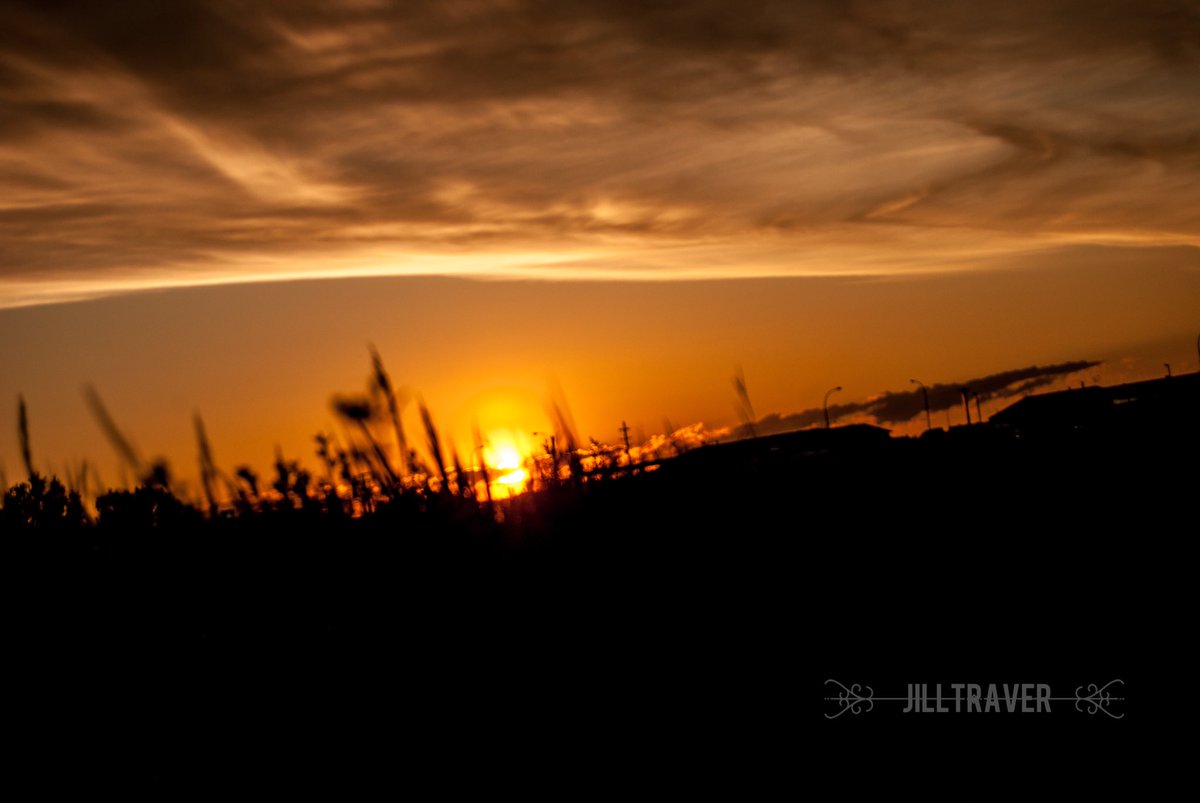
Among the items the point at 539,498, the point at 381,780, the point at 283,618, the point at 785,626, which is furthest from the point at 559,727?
the point at 539,498

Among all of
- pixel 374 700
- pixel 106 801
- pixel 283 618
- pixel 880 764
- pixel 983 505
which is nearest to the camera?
pixel 880 764

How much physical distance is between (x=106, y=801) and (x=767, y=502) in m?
4.51

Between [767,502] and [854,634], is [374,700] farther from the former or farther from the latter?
[767,502]

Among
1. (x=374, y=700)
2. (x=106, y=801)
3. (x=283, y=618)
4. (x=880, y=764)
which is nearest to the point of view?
(x=880, y=764)

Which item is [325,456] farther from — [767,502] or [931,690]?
[931,690]

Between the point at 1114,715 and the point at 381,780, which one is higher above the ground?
the point at 381,780

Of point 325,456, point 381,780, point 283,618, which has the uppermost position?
point 325,456

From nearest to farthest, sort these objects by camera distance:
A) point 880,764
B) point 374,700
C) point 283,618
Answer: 1. point 880,764
2. point 374,700
3. point 283,618

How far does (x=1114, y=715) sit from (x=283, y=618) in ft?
14.2

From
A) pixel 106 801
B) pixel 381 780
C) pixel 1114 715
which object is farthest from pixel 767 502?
pixel 106 801

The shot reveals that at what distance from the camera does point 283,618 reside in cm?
566

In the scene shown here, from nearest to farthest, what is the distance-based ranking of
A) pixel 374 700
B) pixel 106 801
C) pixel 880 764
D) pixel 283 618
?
1. pixel 880 764
2. pixel 106 801
3. pixel 374 700
4. pixel 283 618

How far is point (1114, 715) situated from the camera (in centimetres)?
416

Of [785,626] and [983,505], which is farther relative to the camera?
[983,505]
